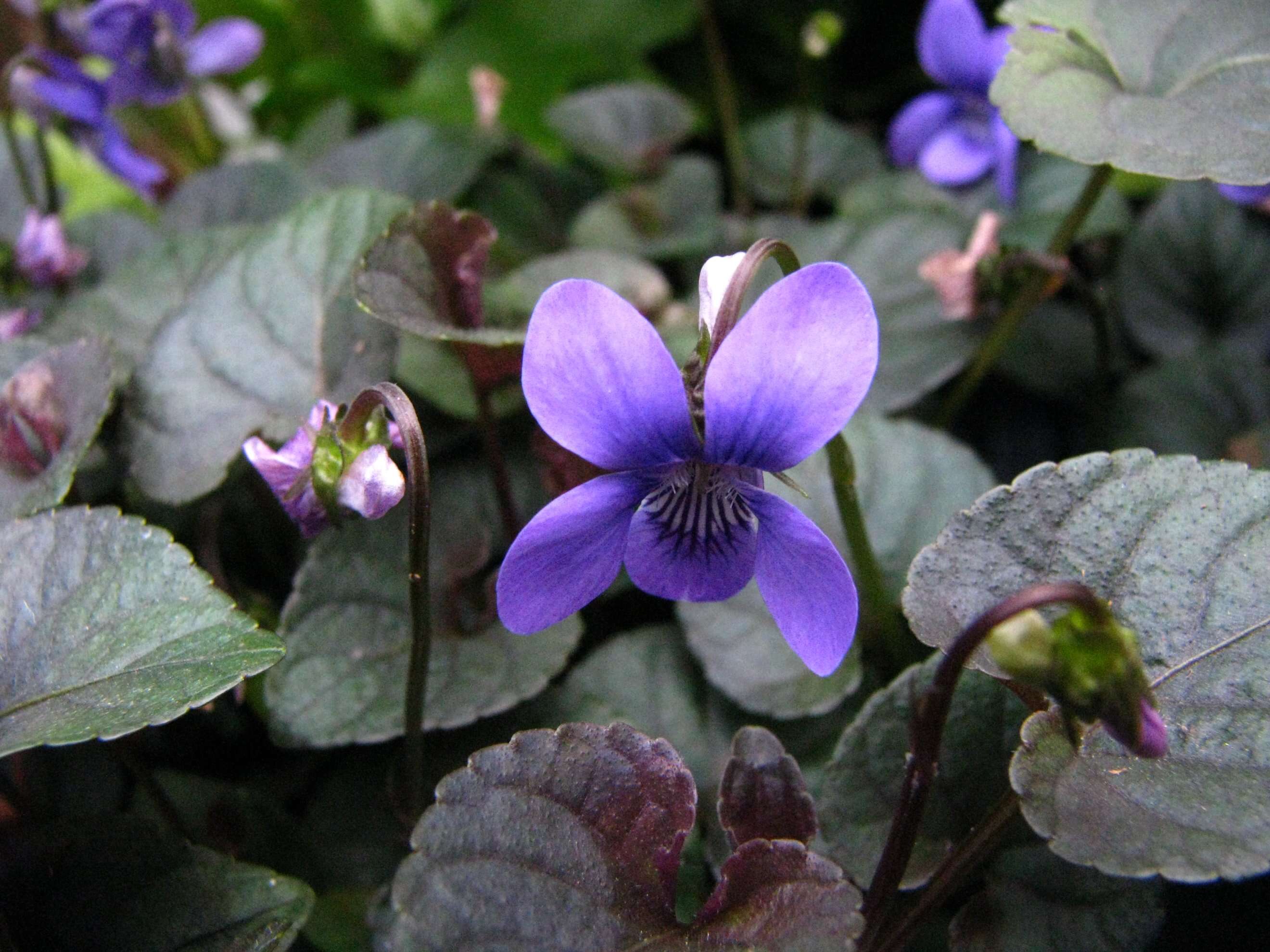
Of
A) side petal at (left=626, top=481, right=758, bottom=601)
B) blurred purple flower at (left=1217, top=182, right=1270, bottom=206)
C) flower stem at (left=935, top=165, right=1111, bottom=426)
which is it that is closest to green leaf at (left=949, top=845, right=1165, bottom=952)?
side petal at (left=626, top=481, right=758, bottom=601)

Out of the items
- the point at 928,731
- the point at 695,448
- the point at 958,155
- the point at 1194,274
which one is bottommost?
the point at 1194,274

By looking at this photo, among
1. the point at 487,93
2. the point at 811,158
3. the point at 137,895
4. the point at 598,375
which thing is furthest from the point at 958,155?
the point at 137,895

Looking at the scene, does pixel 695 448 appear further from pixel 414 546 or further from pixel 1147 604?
pixel 1147 604

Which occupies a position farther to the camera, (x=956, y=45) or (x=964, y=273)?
(x=956, y=45)

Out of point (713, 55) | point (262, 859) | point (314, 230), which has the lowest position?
point (262, 859)

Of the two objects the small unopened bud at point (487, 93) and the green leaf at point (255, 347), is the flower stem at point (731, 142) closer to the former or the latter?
the small unopened bud at point (487, 93)

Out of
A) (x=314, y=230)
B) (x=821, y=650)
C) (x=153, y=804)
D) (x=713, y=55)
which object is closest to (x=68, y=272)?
(x=314, y=230)

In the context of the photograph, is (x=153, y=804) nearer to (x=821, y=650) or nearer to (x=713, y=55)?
(x=821, y=650)
